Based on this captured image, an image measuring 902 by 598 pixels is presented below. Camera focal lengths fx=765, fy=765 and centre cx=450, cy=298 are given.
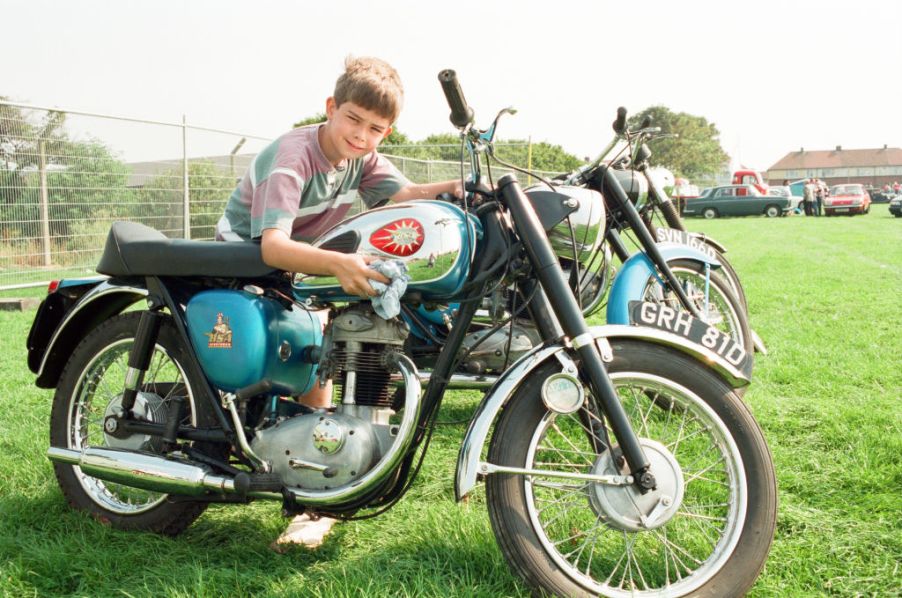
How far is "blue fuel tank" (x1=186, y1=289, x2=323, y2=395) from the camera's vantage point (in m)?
2.49

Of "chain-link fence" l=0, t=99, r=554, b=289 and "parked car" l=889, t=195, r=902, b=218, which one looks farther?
"parked car" l=889, t=195, r=902, b=218

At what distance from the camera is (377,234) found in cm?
229

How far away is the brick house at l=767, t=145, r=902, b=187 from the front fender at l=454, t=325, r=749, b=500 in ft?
337

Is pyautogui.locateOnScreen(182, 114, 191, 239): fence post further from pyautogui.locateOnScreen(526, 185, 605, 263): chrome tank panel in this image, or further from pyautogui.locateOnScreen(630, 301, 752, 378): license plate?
pyautogui.locateOnScreen(630, 301, 752, 378): license plate

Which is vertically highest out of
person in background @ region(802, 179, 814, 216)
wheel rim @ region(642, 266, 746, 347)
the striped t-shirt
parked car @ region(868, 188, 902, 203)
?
parked car @ region(868, 188, 902, 203)

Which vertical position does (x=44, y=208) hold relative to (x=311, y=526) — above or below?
above

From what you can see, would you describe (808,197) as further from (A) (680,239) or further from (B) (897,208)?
(A) (680,239)

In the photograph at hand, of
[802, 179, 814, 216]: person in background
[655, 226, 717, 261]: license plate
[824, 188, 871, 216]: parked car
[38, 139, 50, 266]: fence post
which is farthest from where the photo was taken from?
[802, 179, 814, 216]: person in background

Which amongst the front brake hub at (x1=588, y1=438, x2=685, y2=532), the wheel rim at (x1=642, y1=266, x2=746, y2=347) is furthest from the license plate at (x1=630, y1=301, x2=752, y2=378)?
the wheel rim at (x1=642, y1=266, x2=746, y2=347)

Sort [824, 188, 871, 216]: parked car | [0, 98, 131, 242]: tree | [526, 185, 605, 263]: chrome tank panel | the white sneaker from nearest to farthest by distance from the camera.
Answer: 1. the white sneaker
2. [526, 185, 605, 263]: chrome tank panel
3. [0, 98, 131, 242]: tree
4. [824, 188, 871, 216]: parked car

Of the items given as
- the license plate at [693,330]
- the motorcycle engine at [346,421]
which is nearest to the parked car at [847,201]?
the license plate at [693,330]

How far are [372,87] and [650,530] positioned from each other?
1591 mm

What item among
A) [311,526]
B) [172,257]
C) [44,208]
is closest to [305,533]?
[311,526]

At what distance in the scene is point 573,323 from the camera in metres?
2.16
